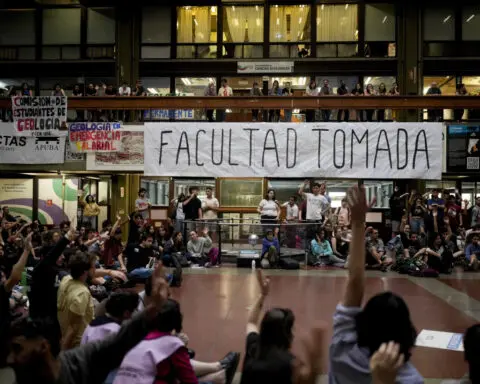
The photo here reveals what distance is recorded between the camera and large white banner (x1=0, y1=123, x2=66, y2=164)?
15836mm

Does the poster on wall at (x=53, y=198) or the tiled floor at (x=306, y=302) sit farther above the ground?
the poster on wall at (x=53, y=198)

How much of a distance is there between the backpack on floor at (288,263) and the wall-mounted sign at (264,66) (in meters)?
10.3

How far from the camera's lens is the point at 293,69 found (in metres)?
24.1

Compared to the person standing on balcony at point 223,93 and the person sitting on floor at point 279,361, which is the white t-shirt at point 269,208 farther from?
the person sitting on floor at point 279,361

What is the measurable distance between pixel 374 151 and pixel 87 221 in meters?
10.9

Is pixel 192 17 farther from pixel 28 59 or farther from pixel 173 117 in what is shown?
pixel 28 59

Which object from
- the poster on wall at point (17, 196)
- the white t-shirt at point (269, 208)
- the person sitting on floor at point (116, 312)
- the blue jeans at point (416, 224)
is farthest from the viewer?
the poster on wall at point (17, 196)

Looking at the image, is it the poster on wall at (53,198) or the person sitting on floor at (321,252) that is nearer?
the person sitting on floor at (321,252)

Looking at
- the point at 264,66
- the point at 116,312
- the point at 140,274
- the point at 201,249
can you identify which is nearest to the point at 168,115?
the point at 264,66

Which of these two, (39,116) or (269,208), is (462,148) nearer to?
(269,208)

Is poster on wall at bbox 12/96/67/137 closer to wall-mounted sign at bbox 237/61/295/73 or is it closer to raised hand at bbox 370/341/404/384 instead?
wall-mounted sign at bbox 237/61/295/73

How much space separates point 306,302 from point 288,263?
5.24 m

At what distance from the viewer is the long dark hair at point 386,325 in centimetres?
245

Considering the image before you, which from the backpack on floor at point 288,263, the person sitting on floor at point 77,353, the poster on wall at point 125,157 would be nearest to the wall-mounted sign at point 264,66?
the poster on wall at point 125,157
